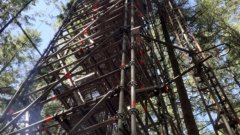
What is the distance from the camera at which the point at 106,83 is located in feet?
23.2

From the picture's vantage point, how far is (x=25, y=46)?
14953 mm

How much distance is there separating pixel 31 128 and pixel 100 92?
7.57ft

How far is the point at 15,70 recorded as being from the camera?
15227mm

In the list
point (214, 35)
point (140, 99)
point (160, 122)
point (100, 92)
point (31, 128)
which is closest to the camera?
point (31, 128)

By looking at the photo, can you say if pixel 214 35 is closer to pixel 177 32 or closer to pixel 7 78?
pixel 177 32

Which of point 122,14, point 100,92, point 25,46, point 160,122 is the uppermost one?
point 25,46

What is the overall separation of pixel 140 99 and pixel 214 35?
792 cm

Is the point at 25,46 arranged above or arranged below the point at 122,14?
above

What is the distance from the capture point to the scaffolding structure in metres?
5.32

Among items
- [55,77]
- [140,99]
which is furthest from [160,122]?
[55,77]

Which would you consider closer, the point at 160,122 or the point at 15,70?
the point at 160,122

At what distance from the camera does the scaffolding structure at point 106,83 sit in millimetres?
5324

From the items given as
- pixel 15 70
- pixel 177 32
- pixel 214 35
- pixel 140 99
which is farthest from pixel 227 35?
pixel 15 70

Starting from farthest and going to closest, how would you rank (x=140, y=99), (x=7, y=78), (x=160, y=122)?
(x=7, y=78) < (x=160, y=122) < (x=140, y=99)
